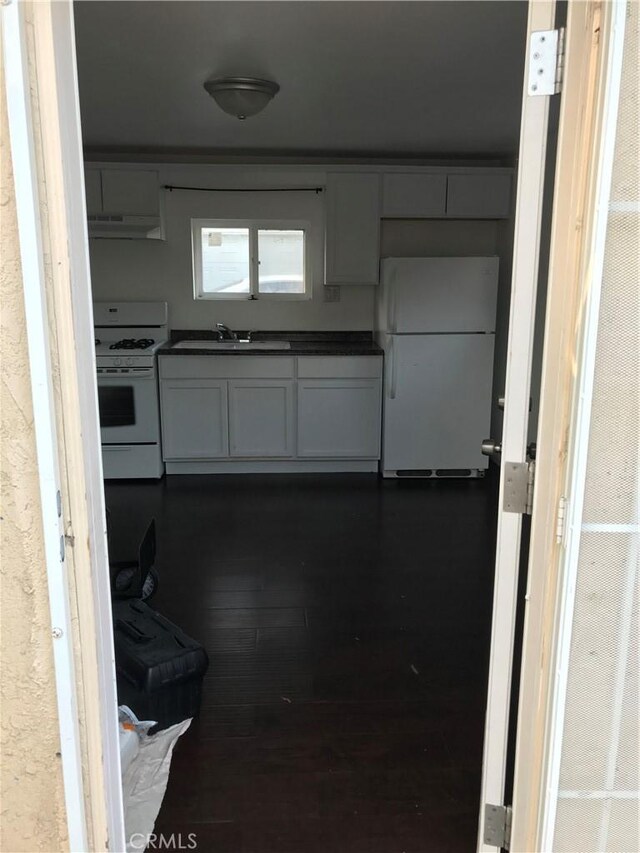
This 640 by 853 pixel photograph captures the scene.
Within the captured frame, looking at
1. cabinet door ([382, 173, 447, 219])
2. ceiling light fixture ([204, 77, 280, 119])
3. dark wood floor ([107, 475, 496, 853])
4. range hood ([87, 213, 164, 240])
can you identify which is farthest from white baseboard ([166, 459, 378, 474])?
ceiling light fixture ([204, 77, 280, 119])

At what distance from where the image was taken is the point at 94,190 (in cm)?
485

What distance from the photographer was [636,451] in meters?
1.16

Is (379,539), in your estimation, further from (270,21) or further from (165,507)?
(270,21)

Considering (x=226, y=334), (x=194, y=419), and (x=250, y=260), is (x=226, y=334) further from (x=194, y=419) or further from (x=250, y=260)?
(x=194, y=419)

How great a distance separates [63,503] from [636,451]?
103cm

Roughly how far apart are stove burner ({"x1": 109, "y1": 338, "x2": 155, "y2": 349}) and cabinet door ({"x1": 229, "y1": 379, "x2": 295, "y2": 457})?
2.41 ft

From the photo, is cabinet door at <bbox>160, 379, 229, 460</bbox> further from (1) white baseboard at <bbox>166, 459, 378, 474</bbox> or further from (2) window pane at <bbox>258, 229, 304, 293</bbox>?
(2) window pane at <bbox>258, 229, 304, 293</bbox>

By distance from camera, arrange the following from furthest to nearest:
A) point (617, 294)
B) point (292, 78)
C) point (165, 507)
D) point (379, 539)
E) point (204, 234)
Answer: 1. point (204, 234)
2. point (165, 507)
3. point (379, 539)
4. point (292, 78)
5. point (617, 294)

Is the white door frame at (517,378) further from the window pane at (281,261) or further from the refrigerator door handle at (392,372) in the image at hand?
the window pane at (281,261)

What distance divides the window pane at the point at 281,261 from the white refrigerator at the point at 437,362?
31.2 inches

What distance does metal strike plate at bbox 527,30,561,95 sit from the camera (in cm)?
114

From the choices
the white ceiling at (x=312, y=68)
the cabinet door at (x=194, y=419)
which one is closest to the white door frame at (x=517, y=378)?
the white ceiling at (x=312, y=68)

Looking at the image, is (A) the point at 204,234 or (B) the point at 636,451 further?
(A) the point at 204,234

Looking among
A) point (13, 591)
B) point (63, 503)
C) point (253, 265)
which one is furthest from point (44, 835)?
point (253, 265)
